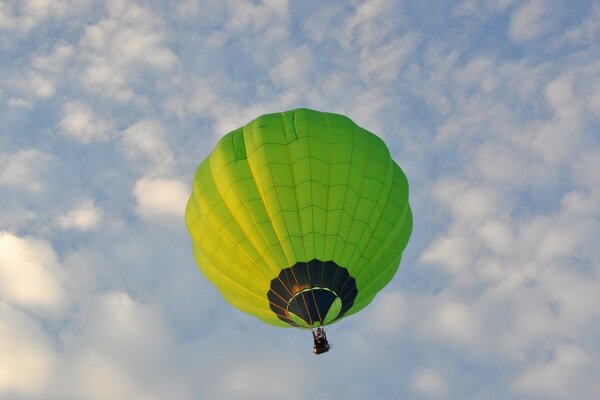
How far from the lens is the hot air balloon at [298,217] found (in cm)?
1709

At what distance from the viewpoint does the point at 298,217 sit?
17.2 metres

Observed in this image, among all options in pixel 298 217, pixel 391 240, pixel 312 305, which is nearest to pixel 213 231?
pixel 298 217

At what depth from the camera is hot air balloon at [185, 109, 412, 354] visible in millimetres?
17094

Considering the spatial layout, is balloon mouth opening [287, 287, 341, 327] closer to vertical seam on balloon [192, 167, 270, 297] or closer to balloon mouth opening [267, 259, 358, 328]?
balloon mouth opening [267, 259, 358, 328]

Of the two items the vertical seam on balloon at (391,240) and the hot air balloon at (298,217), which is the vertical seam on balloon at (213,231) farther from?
the vertical seam on balloon at (391,240)

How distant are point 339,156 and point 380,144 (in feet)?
6.88

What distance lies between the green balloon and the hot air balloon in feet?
0.10

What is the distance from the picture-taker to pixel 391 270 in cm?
1991

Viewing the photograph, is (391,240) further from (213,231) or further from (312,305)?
(213,231)

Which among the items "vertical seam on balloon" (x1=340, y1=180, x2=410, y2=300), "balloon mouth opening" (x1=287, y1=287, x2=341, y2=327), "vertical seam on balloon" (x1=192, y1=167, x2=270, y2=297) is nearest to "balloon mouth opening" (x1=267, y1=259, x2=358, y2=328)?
"balloon mouth opening" (x1=287, y1=287, x2=341, y2=327)

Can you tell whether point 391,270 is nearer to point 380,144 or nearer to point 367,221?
point 367,221

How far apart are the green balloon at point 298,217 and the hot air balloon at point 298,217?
3 cm

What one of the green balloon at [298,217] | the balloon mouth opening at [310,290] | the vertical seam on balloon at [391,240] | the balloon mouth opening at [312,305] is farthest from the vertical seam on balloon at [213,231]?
the vertical seam on balloon at [391,240]

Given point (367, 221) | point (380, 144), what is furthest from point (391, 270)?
point (380, 144)
